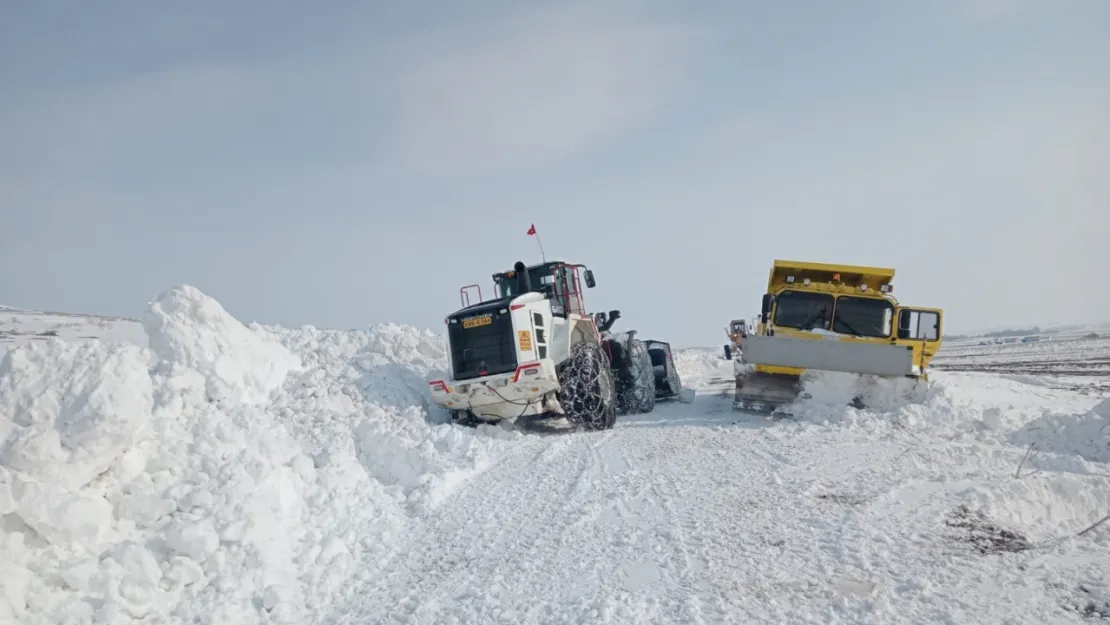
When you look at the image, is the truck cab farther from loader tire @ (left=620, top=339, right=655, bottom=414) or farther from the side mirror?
loader tire @ (left=620, top=339, right=655, bottom=414)

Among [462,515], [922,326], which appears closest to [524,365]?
[462,515]

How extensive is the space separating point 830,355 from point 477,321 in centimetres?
541

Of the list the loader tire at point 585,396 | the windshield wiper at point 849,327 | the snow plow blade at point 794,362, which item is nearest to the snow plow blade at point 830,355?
the snow plow blade at point 794,362

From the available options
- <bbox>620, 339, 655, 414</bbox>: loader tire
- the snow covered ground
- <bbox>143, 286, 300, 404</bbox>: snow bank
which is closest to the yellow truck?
<bbox>620, 339, 655, 414</bbox>: loader tire

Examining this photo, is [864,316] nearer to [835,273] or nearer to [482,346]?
[835,273]

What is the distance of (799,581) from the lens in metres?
4.61

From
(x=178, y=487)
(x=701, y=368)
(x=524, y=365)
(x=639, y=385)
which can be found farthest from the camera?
(x=701, y=368)

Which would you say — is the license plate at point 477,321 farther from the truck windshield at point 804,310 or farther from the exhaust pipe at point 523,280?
the truck windshield at point 804,310

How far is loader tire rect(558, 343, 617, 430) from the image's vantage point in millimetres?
10992

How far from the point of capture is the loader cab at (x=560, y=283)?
12.6 m

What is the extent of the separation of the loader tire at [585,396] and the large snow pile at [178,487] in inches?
105

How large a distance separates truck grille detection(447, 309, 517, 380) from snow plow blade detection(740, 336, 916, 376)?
390 centimetres

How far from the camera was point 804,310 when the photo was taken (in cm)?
1244

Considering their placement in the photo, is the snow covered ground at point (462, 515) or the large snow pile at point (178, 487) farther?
the large snow pile at point (178, 487)
